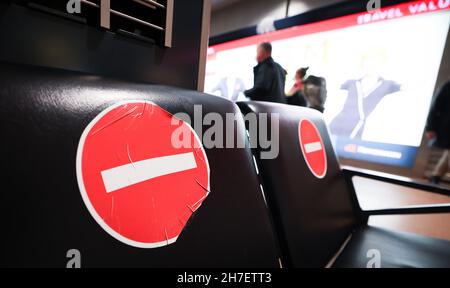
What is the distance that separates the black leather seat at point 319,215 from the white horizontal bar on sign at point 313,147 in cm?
5

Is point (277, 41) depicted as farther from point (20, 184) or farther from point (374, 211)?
point (20, 184)

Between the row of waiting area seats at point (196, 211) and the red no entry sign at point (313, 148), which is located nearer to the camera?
the row of waiting area seats at point (196, 211)

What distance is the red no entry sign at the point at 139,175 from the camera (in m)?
0.30

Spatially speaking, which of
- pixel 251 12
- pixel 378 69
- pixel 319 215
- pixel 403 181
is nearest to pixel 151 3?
pixel 319 215

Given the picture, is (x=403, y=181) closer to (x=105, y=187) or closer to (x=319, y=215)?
(x=319, y=215)

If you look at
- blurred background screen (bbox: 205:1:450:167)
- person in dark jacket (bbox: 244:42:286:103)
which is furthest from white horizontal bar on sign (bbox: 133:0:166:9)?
blurred background screen (bbox: 205:1:450:167)

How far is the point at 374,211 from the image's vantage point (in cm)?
84

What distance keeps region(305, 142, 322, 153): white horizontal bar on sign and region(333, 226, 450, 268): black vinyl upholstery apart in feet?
1.01

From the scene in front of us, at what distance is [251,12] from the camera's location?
4.45 metres

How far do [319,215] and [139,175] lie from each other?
0.51 m

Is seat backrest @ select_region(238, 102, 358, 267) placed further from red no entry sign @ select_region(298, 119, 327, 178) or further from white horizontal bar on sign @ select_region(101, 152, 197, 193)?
white horizontal bar on sign @ select_region(101, 152, 197, 193)

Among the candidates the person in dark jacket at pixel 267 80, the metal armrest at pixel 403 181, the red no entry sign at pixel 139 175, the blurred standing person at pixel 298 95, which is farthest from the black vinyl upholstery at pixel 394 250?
the blurred standing person at pixel 298 95

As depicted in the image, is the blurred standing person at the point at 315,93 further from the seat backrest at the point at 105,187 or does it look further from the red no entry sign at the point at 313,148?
the seat backrest at the point at 105,187
